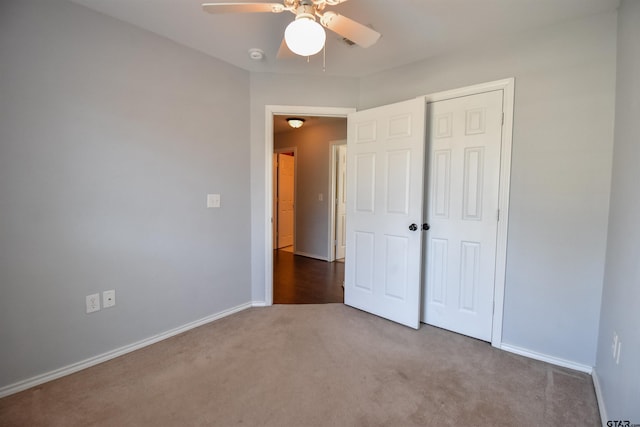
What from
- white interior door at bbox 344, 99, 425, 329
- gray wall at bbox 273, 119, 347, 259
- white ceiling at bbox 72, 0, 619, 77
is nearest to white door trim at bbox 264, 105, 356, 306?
white interior door at bbox 344, 99, 425, 329

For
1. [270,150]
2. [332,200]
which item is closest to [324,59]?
[270,150]

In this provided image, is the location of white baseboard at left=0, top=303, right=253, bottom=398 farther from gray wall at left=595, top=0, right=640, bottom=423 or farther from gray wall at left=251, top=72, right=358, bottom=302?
gray wall at left=595, top=0, right=640, bottom=423

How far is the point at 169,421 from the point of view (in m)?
1.53

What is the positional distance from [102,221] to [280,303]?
1830mm

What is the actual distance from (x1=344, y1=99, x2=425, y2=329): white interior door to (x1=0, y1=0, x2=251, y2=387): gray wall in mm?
1281

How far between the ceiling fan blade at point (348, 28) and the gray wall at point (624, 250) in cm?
133

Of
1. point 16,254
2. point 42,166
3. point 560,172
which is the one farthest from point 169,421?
point 560,172

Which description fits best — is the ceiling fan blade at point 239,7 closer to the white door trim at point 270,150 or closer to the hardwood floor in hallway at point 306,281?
the white door trim at point 270,150

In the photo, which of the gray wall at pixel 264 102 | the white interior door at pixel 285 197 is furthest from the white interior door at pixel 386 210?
the white interior door at pixel 285 197

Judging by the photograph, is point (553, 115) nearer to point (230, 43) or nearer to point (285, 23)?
point (285, 23)

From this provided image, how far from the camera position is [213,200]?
2730mm

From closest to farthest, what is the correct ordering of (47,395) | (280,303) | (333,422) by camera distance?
(333,422) → (47,395) → (280,303)

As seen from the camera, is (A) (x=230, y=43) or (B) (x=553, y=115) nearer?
(B) (x=553, y=115)

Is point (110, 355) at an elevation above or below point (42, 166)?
below
